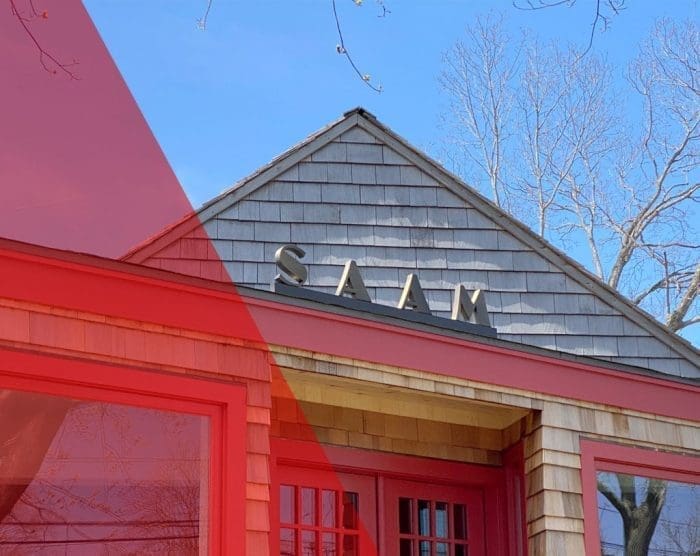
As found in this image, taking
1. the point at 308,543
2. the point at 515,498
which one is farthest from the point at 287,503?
the point at 515,498

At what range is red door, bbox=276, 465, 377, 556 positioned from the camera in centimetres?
677

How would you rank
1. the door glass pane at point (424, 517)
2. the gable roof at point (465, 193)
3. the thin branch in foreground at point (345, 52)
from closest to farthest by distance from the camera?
the thin branch in foreground at point (345, 52)
the door glass pane at point (424, 517)
the gable roof at point (465, 193)

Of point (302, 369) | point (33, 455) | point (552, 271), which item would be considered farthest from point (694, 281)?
point (33, 455)

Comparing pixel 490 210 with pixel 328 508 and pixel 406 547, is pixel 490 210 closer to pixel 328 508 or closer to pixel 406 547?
pixel 406 547

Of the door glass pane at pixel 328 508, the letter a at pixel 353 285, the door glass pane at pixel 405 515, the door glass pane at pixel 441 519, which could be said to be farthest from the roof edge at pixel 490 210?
Result: the door glass pane at pixel 328 508

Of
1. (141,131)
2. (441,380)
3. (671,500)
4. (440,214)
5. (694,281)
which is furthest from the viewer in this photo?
(694,281)

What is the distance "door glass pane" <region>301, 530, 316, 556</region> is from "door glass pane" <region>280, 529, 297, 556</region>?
0.06 metres

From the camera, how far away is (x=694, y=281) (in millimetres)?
21266

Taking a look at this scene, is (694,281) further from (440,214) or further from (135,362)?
(135,362)

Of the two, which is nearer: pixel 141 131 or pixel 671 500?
pixel 671 500

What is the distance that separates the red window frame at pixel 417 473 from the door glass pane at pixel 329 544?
30 centimetres

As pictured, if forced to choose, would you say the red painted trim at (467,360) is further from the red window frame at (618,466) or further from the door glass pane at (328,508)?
the door glass pane at (328,508)

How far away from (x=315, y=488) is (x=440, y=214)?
360 cm

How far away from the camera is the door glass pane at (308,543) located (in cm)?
680
